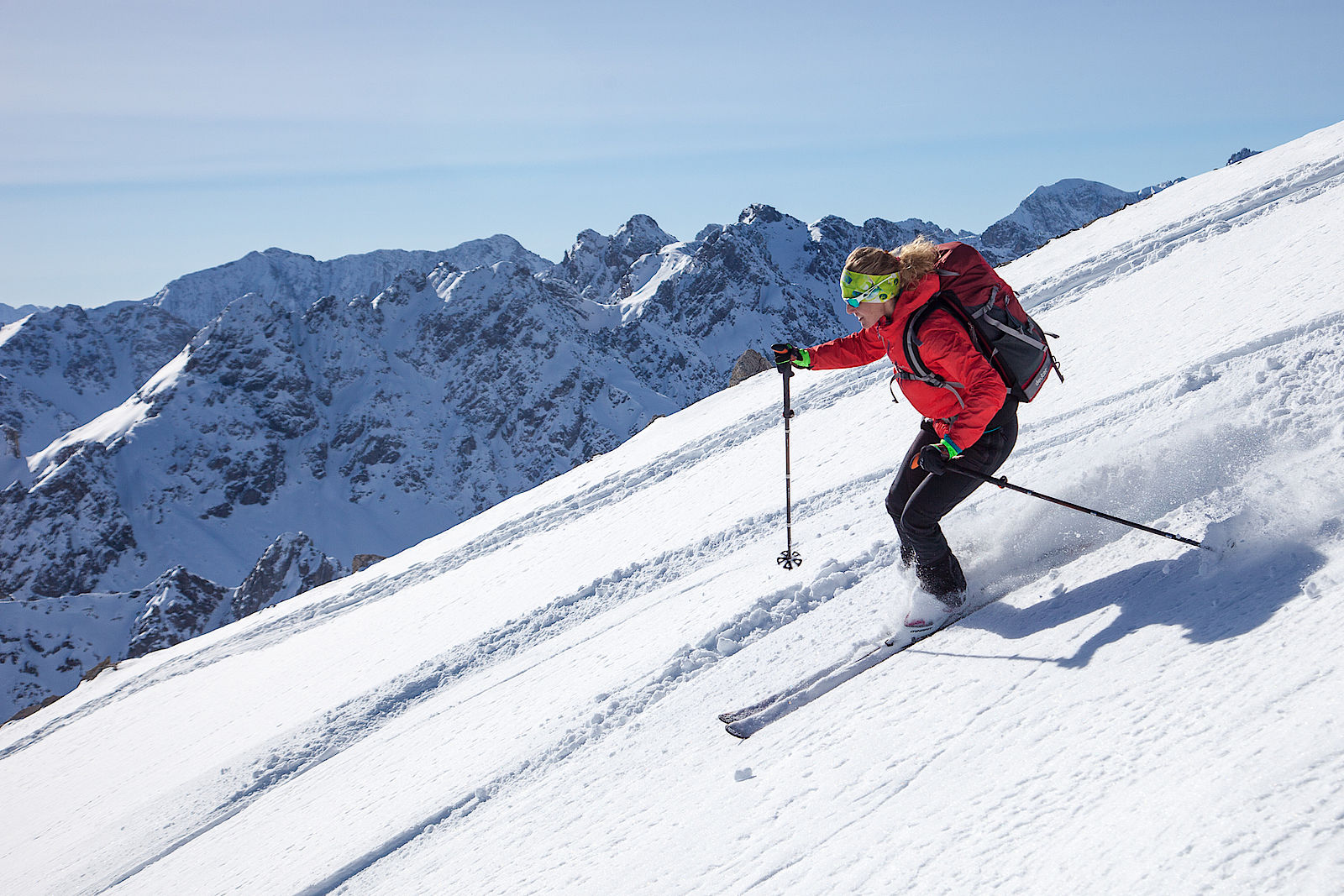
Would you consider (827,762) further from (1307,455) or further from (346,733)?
(346,733)

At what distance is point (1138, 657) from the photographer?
10.9 ft

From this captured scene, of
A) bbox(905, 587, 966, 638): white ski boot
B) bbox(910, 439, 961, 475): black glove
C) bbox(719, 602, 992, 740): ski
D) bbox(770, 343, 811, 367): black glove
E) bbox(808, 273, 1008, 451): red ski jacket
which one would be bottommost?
bbox(719, 602, 992, 740): ski

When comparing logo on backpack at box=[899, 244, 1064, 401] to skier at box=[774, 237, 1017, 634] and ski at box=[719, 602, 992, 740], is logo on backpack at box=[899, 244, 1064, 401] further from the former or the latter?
ski at box=[719, 602, 992, 740]

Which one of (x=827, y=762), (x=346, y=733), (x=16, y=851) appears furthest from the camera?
(x=16, y=851)

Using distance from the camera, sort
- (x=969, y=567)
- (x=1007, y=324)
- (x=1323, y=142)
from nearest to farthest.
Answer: (x=1007, y=324) → (x=969, y=567) → (x=1323, y=142)

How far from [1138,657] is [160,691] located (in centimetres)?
1301

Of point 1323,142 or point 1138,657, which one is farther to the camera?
point 1323,142

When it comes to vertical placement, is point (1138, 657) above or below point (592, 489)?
below

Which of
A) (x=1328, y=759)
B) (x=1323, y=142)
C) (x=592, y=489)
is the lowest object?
(x=1328, y=759)

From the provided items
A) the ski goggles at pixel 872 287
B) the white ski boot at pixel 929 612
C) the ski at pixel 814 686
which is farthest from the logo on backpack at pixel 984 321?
the ski at pixel 814 686

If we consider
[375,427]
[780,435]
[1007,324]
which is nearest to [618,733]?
[1007,324]

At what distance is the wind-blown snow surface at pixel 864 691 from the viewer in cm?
274

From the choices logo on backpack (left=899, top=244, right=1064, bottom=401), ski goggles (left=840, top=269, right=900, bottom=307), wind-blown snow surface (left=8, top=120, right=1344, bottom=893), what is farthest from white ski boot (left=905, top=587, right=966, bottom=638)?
ski goggles (left=840, top=269, right=900, bottom=307)

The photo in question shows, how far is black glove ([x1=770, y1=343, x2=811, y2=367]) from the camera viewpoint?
17.7 ft
